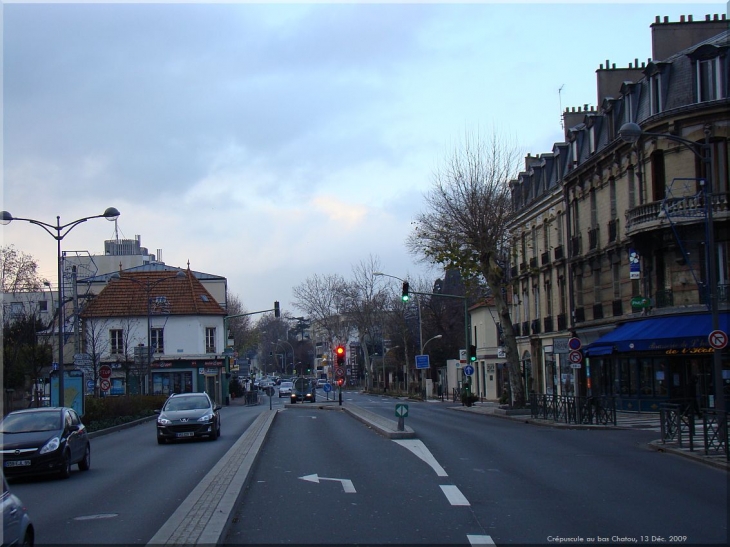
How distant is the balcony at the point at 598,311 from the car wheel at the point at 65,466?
2980cm

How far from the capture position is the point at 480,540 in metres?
9.26

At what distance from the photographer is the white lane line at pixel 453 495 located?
39.0ft

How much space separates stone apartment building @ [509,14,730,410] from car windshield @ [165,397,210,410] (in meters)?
12.9

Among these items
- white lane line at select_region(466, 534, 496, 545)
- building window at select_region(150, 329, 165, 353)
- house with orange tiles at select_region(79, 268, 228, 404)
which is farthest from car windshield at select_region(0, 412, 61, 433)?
building window at select_region(150, 329, 165, 353)

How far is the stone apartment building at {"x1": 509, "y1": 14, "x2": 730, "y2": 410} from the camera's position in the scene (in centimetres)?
3191

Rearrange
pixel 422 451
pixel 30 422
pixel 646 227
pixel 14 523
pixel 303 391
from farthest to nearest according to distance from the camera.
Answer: pixel 303 391
pixel 646 227
pixel 422 451
pixel 30 422
pixel 14 523

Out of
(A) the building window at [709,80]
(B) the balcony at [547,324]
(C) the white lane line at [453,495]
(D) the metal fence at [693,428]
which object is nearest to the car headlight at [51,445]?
(C) the white lane line at [453,495]

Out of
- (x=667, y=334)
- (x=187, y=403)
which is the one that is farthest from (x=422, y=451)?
(x=667, y=334)

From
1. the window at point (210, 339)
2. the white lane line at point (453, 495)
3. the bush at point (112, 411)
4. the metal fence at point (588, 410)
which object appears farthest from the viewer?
the window at point (210, 339)

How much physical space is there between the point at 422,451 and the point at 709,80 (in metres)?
21.1

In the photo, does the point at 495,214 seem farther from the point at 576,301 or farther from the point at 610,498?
the point at 610,498

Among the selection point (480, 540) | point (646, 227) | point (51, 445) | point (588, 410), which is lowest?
point (588, 410)

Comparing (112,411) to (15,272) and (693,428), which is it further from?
(693,428)

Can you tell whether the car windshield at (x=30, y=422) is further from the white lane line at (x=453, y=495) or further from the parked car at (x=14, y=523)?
the parked car at (x=14, y=523)
